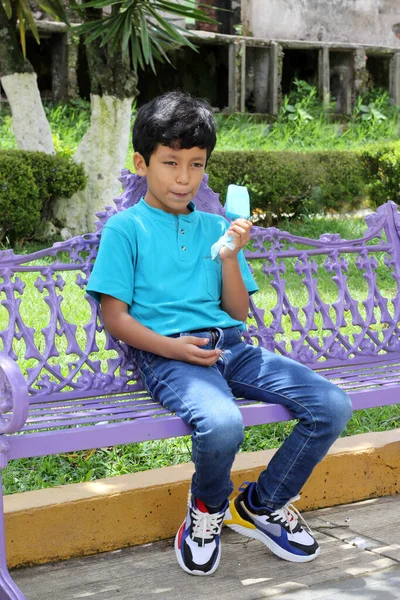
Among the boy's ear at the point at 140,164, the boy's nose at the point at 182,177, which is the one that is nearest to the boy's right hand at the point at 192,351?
the boy's nose at the point at 182,177

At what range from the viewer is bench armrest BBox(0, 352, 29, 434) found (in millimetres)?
2385

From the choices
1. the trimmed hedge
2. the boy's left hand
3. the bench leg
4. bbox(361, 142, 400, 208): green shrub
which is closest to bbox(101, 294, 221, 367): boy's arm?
the boy's left hand

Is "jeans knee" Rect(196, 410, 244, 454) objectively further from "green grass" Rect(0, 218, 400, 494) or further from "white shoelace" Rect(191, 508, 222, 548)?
"green grass" Rect(0, 218, 400, 494)

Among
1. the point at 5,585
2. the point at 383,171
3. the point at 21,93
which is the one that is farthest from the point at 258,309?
the point at 383,171

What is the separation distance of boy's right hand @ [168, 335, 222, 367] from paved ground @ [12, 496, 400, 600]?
0.62 metres

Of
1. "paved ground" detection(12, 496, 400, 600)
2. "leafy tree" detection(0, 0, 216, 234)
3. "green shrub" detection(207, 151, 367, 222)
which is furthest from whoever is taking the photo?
"green shrub" detection(207, 151, 367, 222)

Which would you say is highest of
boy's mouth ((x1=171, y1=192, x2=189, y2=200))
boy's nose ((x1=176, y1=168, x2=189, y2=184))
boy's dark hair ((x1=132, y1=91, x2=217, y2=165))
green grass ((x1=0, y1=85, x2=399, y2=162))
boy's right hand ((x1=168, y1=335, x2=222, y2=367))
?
boy's dark hair ((x1=132, y1=91, x2=217, y2=165))

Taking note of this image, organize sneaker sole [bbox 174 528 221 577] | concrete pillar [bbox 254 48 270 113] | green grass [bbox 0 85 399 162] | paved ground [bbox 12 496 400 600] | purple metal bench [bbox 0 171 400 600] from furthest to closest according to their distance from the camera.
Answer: concrete pillar [bbox 254 48 270 113] → green grass [bbox 0 85 399 162] → sneaker sole [bbox 174 528 221 577] → paved ground [bbox 12 496 400 600] → purple metal bench [bbox 0 171 400 600]

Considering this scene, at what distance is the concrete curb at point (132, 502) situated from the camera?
2840 mm

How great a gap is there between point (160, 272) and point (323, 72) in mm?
12168

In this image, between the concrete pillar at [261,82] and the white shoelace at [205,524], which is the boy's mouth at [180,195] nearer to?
the white shoelace at [205,524]

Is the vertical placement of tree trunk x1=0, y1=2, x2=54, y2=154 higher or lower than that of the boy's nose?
lower

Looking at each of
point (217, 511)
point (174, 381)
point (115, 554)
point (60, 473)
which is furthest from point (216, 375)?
point (60, 473)

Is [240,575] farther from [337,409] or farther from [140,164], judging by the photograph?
[140,164]
